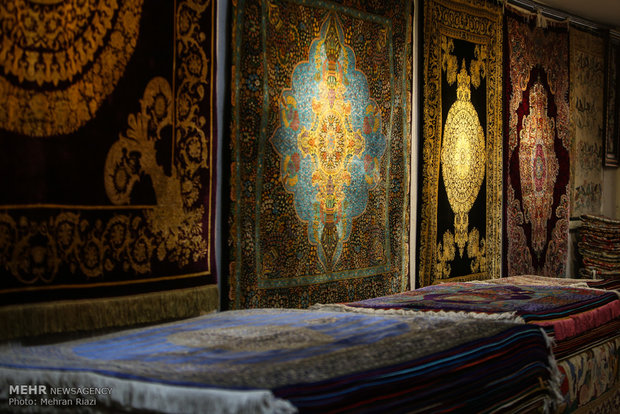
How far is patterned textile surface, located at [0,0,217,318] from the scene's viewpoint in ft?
8.24

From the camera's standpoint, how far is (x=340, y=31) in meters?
4.18

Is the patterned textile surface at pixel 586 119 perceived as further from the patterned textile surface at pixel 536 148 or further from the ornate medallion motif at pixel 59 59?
the ornate medallion motif at pixel 59 59

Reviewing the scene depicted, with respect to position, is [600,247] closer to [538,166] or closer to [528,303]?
[538,166]

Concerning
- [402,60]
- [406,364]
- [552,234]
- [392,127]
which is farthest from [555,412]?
[552,234]

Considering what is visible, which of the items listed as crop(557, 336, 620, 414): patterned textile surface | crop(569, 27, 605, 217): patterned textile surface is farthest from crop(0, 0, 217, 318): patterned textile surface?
crop(569, 27, 605, 217): patterned textile surface

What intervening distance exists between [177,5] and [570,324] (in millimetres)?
2357

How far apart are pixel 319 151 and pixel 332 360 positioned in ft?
7.20

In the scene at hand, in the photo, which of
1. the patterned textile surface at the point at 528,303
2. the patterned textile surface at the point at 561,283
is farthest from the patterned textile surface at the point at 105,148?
the patterned textile surface at the point at 561,283

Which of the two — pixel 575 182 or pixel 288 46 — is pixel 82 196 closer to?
pixel 288 46

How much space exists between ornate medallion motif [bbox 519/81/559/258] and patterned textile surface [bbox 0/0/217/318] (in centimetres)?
387

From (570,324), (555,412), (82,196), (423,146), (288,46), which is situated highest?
(288,46)

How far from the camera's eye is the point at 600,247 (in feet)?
22.9

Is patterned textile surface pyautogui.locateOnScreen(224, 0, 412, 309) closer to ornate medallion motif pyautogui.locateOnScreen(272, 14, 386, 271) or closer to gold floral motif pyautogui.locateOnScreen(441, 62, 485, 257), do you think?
ornate medallion motif pyautogui.locateOnScreen(272, 14, 386, 271)

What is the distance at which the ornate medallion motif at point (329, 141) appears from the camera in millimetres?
3881
